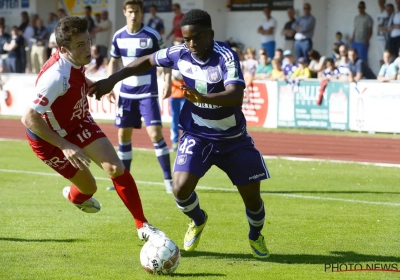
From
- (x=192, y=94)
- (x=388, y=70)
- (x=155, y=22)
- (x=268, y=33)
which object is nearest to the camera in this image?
(x=192, y=94)

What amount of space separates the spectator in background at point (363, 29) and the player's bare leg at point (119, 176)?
58.8 feet

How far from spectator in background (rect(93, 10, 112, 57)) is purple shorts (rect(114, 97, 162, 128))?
757 inches

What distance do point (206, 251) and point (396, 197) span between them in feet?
14.0

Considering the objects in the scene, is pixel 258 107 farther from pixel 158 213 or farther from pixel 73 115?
pixel 73 115

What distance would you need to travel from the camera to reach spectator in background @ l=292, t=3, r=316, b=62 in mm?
24558

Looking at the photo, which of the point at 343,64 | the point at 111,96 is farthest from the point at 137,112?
the point at 343,64

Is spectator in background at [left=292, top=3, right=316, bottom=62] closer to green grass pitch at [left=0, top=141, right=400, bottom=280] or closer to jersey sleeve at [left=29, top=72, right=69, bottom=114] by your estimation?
green grass pitch at [left=0, top=141, right=400, bottom=280]

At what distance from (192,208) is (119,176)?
2.41 feet

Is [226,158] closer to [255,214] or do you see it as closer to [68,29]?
[255,214]

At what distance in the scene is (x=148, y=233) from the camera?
6914 millimetres

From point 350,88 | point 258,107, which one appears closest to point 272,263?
point 350,88

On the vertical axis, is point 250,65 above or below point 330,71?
below

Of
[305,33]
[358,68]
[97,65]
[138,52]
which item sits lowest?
[97,65]

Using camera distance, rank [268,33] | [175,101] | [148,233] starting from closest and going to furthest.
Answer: [148,233] → [175,101] → [268,33]
